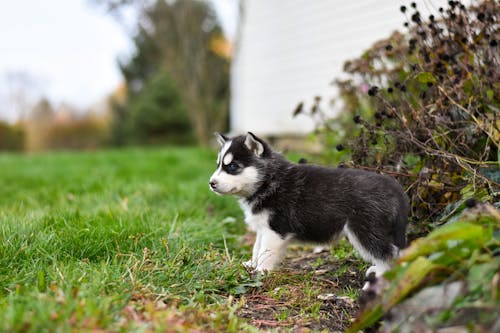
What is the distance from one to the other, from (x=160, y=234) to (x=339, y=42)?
6.62 m

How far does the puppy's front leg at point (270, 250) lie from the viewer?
3521mm

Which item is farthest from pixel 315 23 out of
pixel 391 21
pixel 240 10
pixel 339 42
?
pixel 240 10

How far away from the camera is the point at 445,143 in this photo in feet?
12.9

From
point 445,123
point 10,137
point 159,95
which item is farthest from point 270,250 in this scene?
point 10,137

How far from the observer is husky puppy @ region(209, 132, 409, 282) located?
3195 mm

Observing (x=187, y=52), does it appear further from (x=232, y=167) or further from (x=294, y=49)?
(x=232, y=167)

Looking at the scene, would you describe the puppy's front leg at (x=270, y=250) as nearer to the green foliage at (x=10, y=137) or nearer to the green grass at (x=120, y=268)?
the green grass at (x=120, y=268)

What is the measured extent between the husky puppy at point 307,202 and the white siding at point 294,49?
3555 millimetres

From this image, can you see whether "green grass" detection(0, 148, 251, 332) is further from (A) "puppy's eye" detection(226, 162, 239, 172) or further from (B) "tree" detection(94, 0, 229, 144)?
(B) "tree" detection(94, 0, 229, 144)

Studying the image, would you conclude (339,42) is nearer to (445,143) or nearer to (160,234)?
(445,143)

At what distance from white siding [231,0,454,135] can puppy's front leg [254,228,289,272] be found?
3914 mm

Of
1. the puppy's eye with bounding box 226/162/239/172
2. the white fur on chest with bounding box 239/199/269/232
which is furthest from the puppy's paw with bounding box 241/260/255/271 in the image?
the puppy's eye with bounding box 226/162/239/172

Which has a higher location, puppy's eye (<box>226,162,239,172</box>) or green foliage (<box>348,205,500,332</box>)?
puppy's eye (<box>226,162,239,172</box>)

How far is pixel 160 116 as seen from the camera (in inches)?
1064
